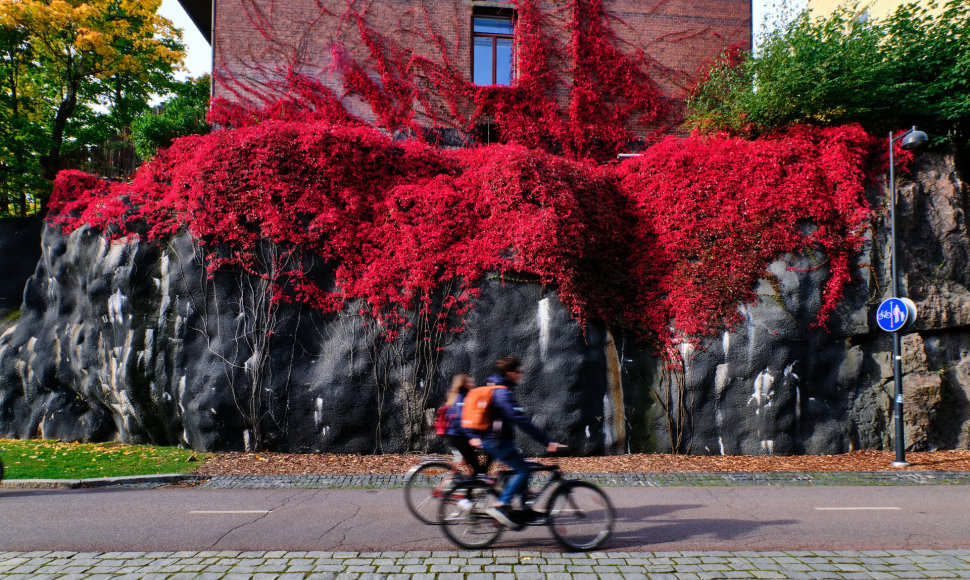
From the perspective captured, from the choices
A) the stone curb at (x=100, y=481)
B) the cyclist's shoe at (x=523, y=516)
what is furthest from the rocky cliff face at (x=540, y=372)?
the cyclist's shoe at (x=523, y=516)

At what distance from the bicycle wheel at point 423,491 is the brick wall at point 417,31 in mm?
12487

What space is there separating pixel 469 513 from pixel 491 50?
14639 mm

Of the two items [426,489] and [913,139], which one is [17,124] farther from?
[913,139]

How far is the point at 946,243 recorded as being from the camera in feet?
38.0

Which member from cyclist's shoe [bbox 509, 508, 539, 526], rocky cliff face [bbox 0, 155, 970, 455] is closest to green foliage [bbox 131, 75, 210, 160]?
rocky cliff face [bbox 0, 155, 970, 455]

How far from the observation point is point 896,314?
9.48 meters

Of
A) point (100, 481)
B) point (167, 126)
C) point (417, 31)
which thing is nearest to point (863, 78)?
point (417, 31)

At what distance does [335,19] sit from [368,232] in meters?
8.05

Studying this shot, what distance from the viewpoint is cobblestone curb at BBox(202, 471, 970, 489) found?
8.00m

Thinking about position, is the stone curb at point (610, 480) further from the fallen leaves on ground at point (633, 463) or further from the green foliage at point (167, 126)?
the green foliage at point (167, 126)

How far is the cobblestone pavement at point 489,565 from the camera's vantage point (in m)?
4.32

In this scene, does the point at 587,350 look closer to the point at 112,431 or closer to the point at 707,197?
the point at 707,197

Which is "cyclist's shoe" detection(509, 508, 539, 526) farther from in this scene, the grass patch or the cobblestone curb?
the grass patch

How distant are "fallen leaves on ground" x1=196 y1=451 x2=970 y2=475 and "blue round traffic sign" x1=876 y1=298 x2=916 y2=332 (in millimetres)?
2442
